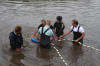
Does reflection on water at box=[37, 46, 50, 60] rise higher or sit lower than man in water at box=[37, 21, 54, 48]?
lower

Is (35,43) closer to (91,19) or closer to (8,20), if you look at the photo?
(8,20)

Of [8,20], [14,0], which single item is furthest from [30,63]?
[14,0]

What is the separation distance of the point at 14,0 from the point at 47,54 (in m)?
18.1

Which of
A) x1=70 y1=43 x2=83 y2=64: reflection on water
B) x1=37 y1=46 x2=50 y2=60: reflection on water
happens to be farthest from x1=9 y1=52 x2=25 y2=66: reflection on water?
x1=70 y1=43 x2=83 y2=64: reflection on water

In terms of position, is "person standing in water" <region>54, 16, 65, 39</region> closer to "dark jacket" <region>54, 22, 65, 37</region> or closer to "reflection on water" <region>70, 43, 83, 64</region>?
"dark jacket" <region>54, 22, 65, 37</region>

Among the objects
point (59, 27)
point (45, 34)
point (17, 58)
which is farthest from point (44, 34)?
point (17, 58)

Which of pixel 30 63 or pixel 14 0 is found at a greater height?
pixel 14 0

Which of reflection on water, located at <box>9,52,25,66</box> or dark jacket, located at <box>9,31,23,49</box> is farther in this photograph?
dark jacket, located at <box>9,31,23,49</box>

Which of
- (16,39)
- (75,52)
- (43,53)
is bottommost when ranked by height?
(75,52)

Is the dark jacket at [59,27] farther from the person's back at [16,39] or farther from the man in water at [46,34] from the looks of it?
the person's back at [16,39]

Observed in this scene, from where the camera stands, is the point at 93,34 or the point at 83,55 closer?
the point at 83,55

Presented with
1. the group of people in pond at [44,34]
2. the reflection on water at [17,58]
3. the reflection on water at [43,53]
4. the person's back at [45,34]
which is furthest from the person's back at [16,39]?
the person's back at [45,34]

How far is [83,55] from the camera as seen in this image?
8.09 meters

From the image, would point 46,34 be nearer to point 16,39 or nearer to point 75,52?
point 16,39
